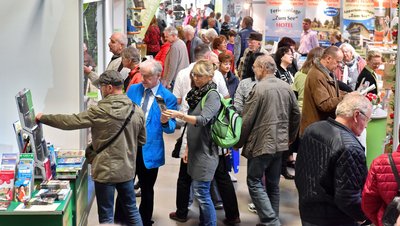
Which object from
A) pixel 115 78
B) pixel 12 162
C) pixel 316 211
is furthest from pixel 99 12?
pixel 316 211

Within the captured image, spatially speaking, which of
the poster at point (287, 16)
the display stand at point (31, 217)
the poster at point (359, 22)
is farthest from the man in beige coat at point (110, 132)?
the poster at point (287, 16)

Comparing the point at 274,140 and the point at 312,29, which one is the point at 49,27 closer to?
the point at 274,140

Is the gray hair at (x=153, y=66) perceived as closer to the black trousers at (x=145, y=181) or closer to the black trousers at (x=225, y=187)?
the black trousers at (x=145, y=181)

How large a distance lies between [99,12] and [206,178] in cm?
359

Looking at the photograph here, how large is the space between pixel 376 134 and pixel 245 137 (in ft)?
6.27

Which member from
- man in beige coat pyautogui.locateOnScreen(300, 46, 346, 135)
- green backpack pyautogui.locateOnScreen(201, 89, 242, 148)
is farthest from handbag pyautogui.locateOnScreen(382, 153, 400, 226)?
man in beige coat pyautogui.locateOnScreen(300, 46, 346, 135)

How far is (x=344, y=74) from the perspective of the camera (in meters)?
8.45

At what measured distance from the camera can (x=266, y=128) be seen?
561 centimetres

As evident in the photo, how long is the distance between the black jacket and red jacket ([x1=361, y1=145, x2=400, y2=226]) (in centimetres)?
18

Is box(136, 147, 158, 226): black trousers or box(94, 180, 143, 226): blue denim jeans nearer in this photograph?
box(94, 180, 143, 226): blue denim jeans

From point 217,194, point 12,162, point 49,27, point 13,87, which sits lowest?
point 217,194

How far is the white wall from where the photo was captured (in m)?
4.71

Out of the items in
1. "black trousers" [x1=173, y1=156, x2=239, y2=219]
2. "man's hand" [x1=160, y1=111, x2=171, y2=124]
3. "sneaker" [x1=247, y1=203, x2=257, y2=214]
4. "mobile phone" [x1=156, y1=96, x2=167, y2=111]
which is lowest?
"sneaker" [x1=247, y1=203, x2=257, y2=214]

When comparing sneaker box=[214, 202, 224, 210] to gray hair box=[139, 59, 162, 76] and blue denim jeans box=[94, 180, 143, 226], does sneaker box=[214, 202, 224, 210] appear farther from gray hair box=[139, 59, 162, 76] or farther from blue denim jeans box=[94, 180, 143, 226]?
gray hair box=[139, 59, 162, 76]
